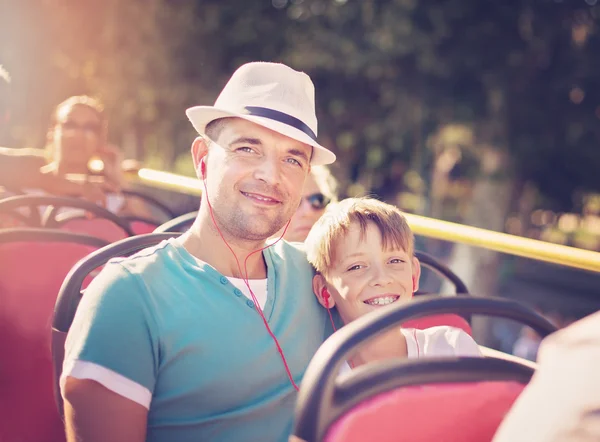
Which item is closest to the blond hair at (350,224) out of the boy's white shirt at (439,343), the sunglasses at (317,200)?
the boy's white shirt at (439,343)

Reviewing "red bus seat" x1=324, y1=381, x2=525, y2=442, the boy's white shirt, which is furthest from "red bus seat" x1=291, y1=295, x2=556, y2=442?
the boy's white shirt

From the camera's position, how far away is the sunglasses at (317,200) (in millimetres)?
2732

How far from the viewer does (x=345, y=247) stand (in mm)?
1807

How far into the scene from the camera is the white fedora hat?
170 centimetres

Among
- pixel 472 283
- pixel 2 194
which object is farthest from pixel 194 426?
pixel 472 283

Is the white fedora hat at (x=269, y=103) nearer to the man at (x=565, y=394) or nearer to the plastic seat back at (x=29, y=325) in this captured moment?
the plastic seat back at (x=29, y=325)

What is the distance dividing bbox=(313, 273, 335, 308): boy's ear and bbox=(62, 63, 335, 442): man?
3 cm

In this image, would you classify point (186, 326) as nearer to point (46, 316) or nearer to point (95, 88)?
point (46, 316)

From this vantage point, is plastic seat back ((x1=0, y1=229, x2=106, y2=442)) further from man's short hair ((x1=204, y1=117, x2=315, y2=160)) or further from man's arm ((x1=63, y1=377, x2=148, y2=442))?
man's arm ((x1=63, y1=377, x2=148, y2=442))

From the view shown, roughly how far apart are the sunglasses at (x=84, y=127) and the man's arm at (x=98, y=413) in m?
2.70

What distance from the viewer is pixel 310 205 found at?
2.72 metres

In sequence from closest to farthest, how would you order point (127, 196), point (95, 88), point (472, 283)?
point (127, 196) < point (472, 283) < point (95, 88)

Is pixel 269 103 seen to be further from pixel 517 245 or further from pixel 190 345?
pixel 517 245

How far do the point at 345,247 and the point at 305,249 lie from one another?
185mm
